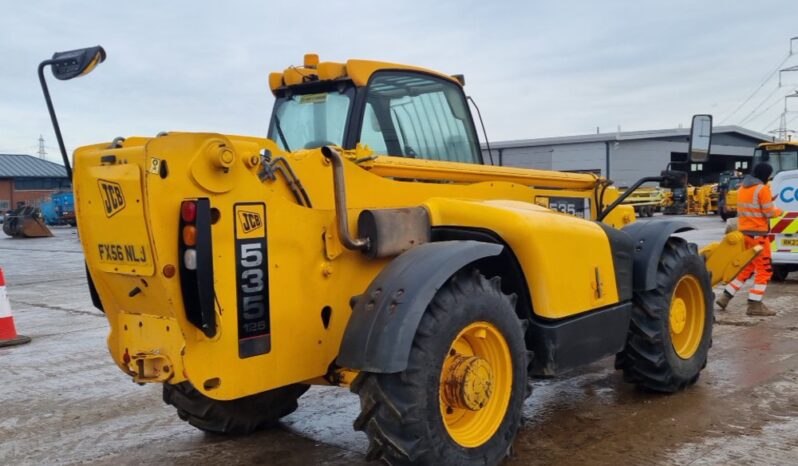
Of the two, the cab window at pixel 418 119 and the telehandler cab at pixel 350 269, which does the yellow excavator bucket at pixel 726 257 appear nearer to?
the telehandler cab at pixel 350 269

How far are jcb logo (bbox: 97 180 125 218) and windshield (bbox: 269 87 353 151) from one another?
1417 mm

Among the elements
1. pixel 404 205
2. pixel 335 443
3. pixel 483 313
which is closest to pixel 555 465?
pixel 483 313

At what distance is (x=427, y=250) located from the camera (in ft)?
11.4

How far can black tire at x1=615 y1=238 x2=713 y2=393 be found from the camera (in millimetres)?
4859

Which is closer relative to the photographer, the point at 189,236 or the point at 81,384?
the point at 189,236

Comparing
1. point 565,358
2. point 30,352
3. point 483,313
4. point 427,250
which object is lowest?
point 30,352

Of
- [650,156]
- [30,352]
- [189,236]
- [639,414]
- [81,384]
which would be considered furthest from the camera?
[650,156]

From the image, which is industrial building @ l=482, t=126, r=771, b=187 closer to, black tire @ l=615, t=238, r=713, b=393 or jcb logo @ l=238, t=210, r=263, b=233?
black tire @ l=615, t=238, r=713, b=393

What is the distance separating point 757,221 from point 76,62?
302 inches

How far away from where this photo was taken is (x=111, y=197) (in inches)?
120

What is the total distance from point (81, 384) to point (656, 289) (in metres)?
4.61

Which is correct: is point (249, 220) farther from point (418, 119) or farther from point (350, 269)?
point (418, 119)

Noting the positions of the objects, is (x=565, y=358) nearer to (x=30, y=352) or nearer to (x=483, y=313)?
(x=483, y=313)

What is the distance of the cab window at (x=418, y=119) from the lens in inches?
165
